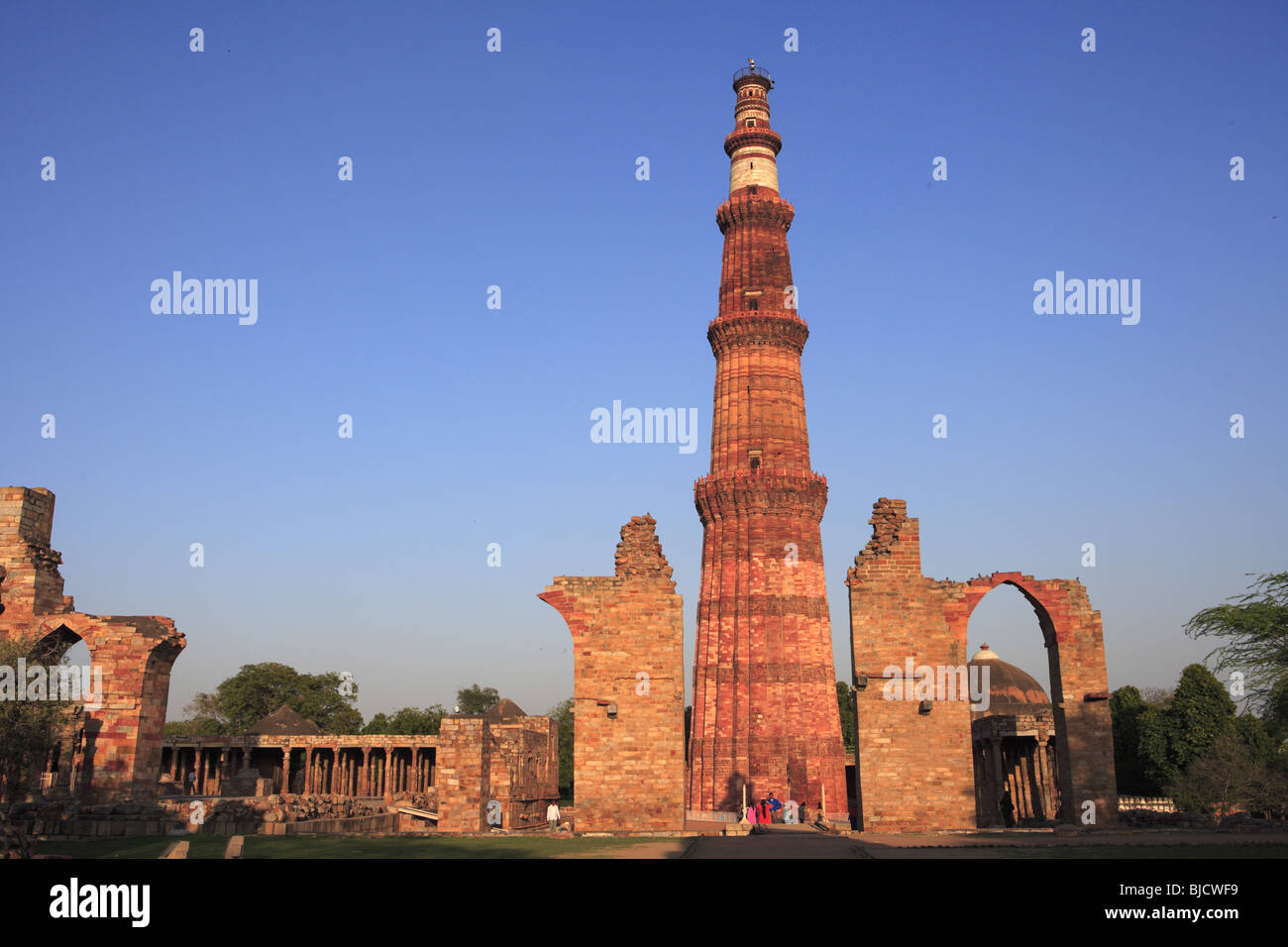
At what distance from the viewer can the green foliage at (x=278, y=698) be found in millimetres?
70812

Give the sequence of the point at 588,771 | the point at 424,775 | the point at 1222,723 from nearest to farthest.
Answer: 1. the point at 588,771
2. the point at 1222,723
3. the point at 424,775

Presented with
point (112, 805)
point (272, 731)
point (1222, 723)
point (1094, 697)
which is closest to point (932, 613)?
point (1094, 697)

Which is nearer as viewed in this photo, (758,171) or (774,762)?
(774,762)

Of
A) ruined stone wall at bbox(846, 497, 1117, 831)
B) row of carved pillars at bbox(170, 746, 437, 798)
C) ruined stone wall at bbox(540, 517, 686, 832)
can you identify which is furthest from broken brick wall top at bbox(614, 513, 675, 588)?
row of carved pillars at bbox(170, 746, 437, 798)

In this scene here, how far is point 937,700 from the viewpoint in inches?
837

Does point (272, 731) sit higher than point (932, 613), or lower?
lower

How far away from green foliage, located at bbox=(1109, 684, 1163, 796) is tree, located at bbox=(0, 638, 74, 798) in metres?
36.5

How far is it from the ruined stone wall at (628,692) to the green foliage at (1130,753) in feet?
84.7

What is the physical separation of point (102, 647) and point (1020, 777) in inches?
1298

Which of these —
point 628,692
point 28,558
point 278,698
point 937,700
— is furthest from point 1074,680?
point 278,698
